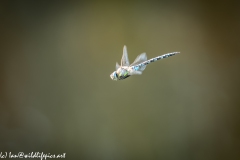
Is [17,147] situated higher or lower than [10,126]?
lower

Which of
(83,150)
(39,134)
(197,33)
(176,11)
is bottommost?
(83,150)

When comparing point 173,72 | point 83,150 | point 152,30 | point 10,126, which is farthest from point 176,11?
point 10,126

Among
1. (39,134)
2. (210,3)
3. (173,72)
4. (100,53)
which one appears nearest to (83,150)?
(39,134)

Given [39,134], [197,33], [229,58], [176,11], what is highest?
[176,11]

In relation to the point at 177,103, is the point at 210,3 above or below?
above

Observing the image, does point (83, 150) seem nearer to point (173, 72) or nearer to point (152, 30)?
point (173, 72)

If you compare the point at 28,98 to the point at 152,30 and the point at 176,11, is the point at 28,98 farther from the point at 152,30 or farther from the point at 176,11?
the point at 176,11
